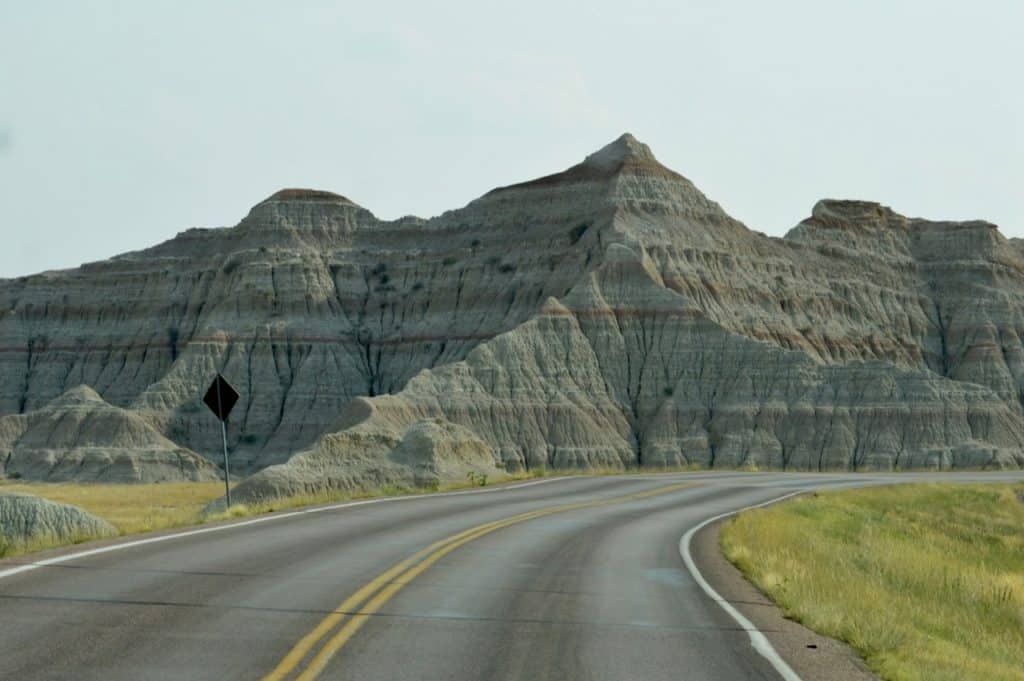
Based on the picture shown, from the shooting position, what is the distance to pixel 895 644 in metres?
12.2

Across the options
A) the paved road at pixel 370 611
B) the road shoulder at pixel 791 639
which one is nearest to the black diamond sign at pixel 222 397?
the paved road at pixel 370 611

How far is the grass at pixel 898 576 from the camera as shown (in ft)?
41.1

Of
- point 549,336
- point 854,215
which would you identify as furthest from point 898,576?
point 854,215

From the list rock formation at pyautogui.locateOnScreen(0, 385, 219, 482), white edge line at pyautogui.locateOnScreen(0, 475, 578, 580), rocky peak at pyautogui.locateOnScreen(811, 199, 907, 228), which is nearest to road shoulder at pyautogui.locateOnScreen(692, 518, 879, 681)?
white edge line at pyautogui.locateOnScreen(0, 475, 578, 580)

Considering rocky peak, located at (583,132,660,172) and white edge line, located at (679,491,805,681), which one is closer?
white edge line, located at (679,491,805,681)

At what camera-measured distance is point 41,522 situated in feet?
60.9

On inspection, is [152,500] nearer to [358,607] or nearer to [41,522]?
[41,522]

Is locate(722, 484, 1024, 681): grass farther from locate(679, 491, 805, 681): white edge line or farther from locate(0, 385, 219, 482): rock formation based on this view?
locate(0, 385, 219, 482): rock formation

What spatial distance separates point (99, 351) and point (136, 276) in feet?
27.4

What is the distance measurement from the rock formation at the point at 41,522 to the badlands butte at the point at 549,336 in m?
50.0

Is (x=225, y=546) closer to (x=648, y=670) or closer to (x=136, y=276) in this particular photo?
(x=648, y=670)

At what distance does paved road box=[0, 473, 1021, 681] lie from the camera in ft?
33.2

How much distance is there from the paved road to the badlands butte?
50.9m

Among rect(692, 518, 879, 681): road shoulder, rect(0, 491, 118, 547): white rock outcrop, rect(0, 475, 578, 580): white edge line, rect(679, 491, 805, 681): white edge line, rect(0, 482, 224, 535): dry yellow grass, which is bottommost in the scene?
rect(0, 482, 224, 535): dry yellow grass
